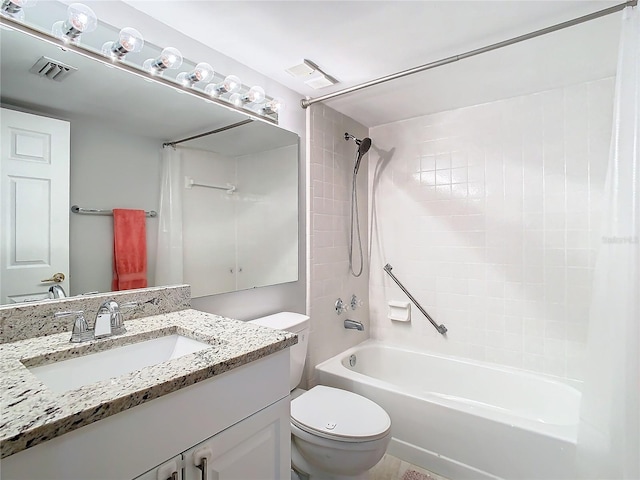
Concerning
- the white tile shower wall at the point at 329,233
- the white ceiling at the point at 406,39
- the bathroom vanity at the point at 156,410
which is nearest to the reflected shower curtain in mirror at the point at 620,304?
the white ceiling at the point at 406,39

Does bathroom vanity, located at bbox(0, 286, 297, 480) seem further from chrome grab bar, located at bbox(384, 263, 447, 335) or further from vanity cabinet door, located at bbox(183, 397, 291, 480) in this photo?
chrome grab bar, located at bbox(384, 263, 447, 335)

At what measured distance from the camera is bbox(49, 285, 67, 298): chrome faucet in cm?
109

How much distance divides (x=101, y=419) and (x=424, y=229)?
232cm

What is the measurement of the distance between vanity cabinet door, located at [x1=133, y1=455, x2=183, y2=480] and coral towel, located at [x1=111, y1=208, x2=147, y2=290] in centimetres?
73

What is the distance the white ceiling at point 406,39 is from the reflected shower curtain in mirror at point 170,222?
23.4 inches

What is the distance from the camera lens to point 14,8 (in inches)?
39.8

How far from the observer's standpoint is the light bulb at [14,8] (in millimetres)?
996

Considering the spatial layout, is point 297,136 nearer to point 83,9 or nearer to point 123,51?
point 123,51

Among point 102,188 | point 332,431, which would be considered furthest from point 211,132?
point 332,431

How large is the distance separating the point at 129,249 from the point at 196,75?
0.80 metres

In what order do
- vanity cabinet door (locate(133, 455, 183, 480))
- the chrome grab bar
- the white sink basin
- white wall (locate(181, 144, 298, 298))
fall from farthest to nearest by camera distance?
the chrome grab bar → white wall (locate(181, 144, 298, 298)) → the white sink basin → vanity cabinet door (locate(133, 455, 183, 480))

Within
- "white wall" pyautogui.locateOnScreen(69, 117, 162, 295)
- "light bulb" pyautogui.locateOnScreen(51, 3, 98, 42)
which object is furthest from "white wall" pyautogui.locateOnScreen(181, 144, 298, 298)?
"light bulb" pyautogui.locateOnScreen(51, 3, 98, 42)

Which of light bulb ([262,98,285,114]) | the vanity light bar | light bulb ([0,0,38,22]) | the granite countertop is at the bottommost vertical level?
the granite countertop

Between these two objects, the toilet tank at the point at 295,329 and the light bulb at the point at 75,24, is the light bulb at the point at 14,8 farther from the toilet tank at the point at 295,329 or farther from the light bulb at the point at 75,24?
the toilet tank at the point at 295,329
